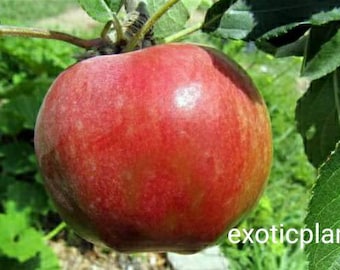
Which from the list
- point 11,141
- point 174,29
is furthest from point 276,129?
point 174,29

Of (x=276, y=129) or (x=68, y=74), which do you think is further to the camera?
(x=276, y=129)

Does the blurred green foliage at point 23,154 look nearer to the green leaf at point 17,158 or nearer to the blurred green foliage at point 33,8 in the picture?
the green leaf at point 17,158

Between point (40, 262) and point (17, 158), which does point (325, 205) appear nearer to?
point (40, 262)

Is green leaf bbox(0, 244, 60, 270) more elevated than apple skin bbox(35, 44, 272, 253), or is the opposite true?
apple skin bbox(35, 44, 272, 253)

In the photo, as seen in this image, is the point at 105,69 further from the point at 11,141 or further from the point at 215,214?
the point at 11,141

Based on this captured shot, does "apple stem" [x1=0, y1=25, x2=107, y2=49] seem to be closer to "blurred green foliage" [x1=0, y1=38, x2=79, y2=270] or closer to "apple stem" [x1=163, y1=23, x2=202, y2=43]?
"apple stem" [x1=163, y1=23, x2=202, y2=43]

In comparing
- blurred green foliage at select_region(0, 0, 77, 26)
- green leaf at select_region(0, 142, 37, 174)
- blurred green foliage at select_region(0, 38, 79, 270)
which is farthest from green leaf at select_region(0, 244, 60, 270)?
blurred green foliage at select_region(0, 0, 77, 26)
